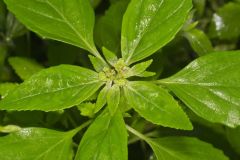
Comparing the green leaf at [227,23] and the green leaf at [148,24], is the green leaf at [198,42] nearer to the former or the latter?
the green leaf at [227,23]

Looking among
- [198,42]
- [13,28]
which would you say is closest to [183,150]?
[198,42]

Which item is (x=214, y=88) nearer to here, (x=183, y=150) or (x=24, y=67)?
(x=183, y=150)

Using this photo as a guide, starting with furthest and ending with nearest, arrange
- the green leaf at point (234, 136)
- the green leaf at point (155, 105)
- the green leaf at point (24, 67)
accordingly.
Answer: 1. the green leaf at point (24, 67)
2. the green leaf at point (234, 136)
3. the green leaf at point (155, 105)

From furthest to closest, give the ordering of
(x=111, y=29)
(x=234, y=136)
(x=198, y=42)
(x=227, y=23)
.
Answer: (x=227, y=23)
(x=198, y=42)
(x=111, y=29)
(x=234, y=136)

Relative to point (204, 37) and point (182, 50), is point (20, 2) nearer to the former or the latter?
point (204, 37)

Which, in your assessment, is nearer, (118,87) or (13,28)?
(118,87)

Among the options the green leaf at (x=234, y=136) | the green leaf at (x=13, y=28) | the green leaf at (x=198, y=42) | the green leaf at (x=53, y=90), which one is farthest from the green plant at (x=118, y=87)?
the green leaf at (x=13, y=28)

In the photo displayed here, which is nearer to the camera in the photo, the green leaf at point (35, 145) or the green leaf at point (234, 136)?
the green leaf at point (35, 145)
